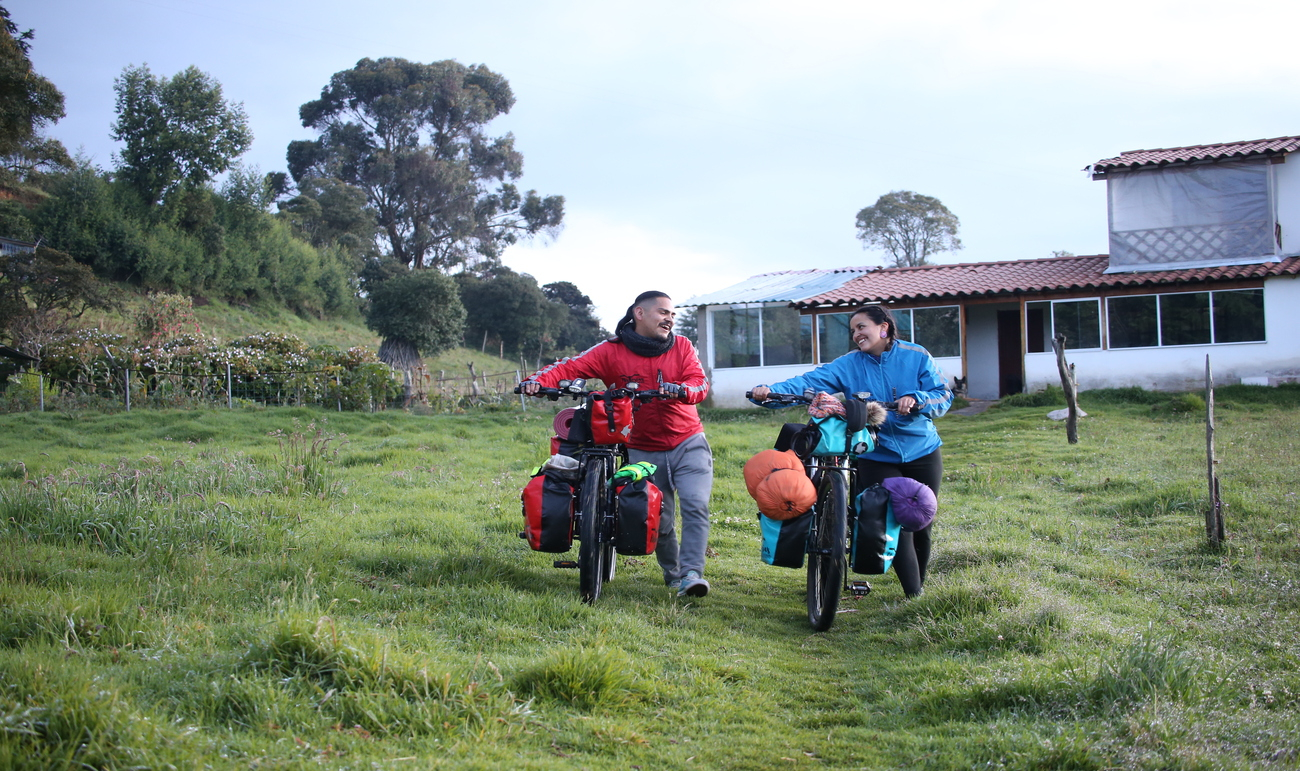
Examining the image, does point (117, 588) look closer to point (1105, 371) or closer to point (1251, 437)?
point (1251, 437)

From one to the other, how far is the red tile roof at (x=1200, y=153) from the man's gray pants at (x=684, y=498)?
20.2 metres

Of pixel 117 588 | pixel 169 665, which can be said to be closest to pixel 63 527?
pixel 117 588

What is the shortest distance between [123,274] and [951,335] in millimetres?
27749

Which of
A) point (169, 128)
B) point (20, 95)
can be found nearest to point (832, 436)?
point (20, 95)

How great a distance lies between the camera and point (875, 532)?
202 inches

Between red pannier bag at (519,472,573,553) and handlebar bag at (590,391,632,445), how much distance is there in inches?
16.5

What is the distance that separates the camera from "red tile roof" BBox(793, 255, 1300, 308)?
2117cm

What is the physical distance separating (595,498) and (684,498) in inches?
28.4

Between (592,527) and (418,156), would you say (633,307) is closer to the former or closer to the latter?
(592,527)

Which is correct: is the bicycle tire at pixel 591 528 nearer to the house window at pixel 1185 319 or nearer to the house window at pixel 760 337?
the house window at pixel 760 337

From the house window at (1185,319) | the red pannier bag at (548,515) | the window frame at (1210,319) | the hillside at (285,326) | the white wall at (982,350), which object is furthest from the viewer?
the hillside at (285,326)

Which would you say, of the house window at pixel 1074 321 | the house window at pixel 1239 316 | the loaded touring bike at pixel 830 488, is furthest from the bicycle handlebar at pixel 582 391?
the house window at pixel 1239 316

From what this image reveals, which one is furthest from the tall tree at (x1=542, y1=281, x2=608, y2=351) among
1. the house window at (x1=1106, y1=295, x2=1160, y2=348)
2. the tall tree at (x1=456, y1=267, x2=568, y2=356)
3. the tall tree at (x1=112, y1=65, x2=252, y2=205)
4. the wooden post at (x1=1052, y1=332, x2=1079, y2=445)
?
the wooden post at (x1=1052, y1=332, x2=1079, y2=445)

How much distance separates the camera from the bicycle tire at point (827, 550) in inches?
196
